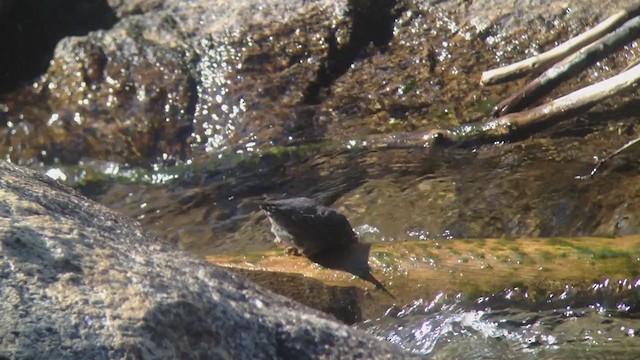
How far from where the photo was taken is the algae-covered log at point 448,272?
3.82 meters

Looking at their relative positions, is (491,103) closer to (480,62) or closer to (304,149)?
(480,62)

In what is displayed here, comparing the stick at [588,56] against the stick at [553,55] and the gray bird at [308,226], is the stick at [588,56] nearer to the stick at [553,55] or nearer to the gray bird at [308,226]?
the stick at [553,55]

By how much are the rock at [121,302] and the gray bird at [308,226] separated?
4.61ft

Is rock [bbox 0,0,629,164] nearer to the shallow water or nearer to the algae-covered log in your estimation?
the algae-covered log

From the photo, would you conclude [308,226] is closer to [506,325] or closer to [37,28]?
[506,325]

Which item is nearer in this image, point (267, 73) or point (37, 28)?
point (267, 73)

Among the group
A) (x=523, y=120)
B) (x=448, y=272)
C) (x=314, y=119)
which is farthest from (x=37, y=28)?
(x=448, y=272)

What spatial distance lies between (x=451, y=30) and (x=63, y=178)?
2925 millimetres

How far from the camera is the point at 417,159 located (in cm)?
574

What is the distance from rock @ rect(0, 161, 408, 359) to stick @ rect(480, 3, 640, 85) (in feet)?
8.69

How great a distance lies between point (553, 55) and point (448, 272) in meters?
1.65

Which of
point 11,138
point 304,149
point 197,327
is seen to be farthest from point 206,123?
point 197,327

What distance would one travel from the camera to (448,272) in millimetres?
3875

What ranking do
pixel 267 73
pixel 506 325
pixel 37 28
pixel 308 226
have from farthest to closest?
pixel 37 28 < pixel 267 73 < pixel 308 226 < pixel 506 325
